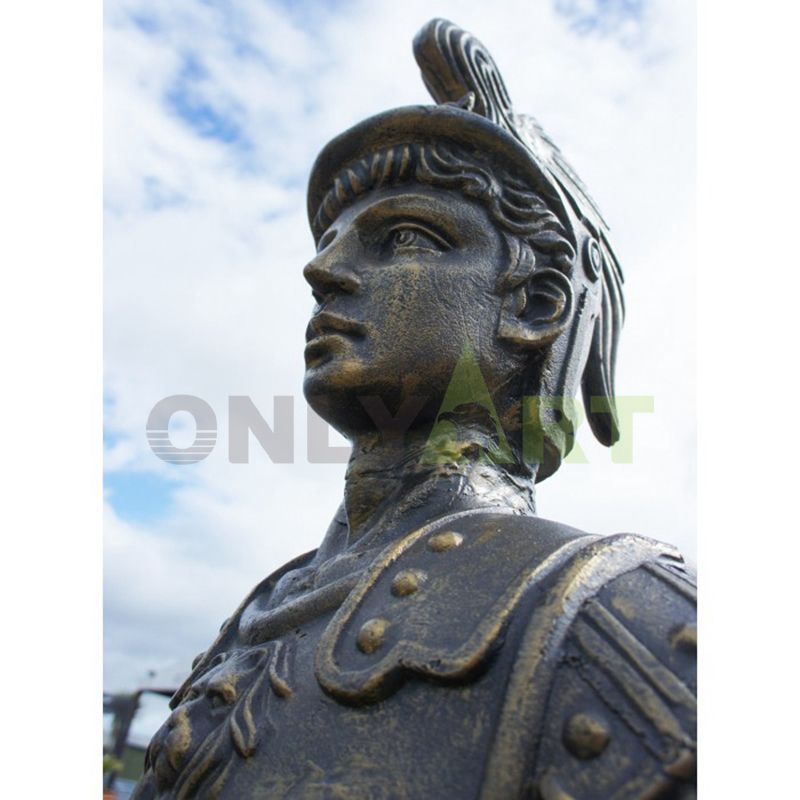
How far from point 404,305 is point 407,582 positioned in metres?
0.87

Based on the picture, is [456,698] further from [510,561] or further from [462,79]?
[462,79]

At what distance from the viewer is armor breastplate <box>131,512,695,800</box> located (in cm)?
155

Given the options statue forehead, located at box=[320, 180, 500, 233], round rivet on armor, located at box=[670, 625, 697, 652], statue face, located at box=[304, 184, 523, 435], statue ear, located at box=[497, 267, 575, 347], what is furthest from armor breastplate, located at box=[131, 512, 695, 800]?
statue forehead, located at box=[320, 180, 500, 233]

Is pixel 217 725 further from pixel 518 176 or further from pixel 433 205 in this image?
pixel 518 176

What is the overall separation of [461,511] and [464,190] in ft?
3.27

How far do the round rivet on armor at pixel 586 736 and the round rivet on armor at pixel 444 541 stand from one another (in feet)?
2.05

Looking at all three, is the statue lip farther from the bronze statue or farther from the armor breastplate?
the armor breastplate

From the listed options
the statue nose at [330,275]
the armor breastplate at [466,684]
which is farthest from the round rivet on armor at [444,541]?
the statue nose at [330,275]

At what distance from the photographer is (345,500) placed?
106 inches

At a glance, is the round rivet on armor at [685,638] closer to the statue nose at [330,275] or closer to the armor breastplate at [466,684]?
the armor breastplate at [466,684]

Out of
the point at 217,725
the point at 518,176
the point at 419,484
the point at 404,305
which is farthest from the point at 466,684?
the point at 518,176

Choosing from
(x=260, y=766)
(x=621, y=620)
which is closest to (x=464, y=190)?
(x=621, y=620)

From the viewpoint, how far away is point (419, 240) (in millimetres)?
2662

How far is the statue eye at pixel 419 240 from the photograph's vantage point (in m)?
2.65
